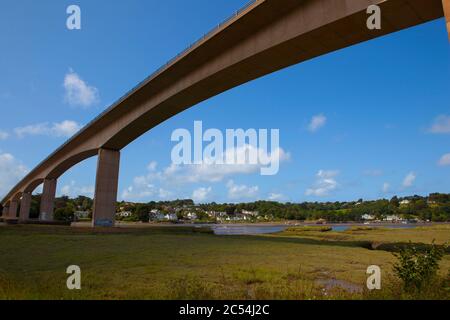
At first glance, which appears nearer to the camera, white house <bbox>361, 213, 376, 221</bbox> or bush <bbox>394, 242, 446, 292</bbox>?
bush <bbox>394, 242, 446, 292</bbox>

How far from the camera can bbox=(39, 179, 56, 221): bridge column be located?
236 ft

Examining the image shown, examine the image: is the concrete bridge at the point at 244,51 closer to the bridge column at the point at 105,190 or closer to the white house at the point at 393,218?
the bridge column at the point at 105,190

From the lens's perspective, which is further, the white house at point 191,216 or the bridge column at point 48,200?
the white house at point 191,216

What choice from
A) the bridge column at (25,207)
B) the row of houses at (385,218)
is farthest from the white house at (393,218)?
the bridge column at (25,207)

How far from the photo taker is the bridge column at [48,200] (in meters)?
72.0

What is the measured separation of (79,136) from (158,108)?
2184 cm

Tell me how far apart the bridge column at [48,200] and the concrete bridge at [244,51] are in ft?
125

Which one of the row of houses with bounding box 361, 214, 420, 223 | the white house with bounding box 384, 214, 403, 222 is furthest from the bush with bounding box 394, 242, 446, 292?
the white house with bounding box 384, 214, 403, 222

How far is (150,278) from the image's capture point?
10.6m

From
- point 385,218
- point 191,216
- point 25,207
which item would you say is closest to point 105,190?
point 25,207

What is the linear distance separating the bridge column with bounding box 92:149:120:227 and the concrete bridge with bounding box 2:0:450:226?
4.9 inches

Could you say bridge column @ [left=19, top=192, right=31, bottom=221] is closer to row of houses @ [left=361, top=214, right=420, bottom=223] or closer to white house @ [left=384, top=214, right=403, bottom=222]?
row of houses @ [left=361, top=214, right=420, bottom=223]
